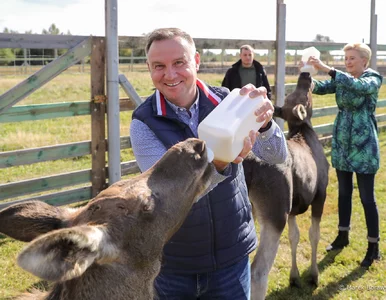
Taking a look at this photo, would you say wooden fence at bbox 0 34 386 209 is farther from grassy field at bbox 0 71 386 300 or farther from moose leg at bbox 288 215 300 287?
moose leg at bbox 288 215 300 287

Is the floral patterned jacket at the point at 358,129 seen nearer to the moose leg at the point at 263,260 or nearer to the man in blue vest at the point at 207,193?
the moose leg at the point at 263,260

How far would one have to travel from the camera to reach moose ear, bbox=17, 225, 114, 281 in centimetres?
167

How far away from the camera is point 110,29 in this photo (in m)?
6.92

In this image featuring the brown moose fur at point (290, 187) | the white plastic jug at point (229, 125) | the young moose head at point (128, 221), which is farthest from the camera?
Result: the brown moose fur at point (290, 187)

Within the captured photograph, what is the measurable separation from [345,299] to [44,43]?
4942mm

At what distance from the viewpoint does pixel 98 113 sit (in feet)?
23.6

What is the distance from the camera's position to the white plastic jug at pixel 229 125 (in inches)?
102

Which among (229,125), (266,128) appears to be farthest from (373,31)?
(229,125)

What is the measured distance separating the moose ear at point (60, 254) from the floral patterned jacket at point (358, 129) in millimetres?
4466

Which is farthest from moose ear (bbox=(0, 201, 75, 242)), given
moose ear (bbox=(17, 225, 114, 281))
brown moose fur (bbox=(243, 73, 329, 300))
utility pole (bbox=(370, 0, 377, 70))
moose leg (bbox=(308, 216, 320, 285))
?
utility pole (bbox=(370, 0, 377, 70))

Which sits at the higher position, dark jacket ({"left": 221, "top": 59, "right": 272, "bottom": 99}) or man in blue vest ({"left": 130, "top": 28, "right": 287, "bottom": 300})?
dark jacket ({"left": 221, "top": 59, "right": 272, "bottom": 99})

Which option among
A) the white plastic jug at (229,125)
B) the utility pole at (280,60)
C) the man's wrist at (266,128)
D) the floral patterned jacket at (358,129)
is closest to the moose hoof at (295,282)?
the floral patterned jacket at (358,129)

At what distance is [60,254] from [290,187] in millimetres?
3264

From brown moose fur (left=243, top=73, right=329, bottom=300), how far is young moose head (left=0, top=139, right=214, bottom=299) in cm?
208
